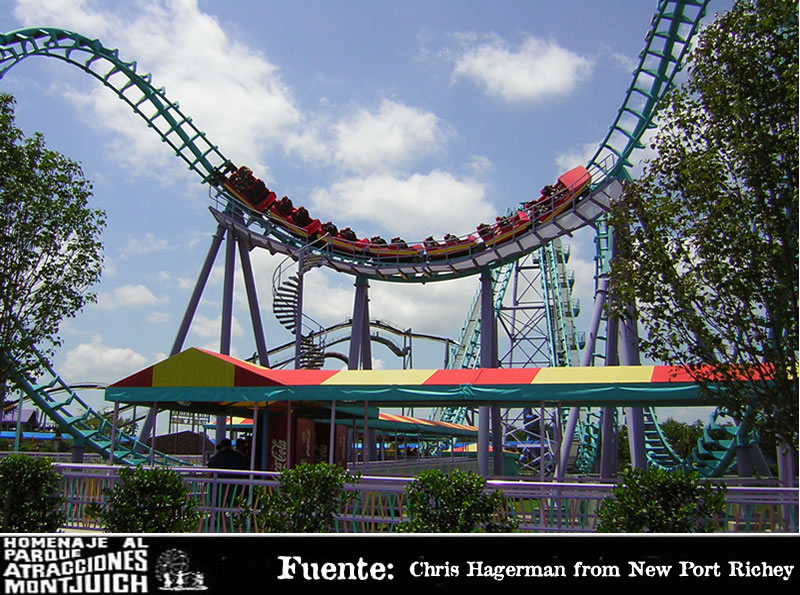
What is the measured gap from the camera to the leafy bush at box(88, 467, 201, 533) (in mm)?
8227

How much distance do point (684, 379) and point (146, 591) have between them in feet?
28.0

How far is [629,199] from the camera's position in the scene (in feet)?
28.2

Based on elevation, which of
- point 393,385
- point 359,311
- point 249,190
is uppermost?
point 249,190

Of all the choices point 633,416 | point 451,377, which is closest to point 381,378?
point 451,377

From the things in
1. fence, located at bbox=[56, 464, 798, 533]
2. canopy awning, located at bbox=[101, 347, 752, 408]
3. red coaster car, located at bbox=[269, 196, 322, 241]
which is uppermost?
red coaster car, located at bbox=[269, 196, 322, 241]

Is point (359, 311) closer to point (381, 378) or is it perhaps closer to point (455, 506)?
point (381, 378)

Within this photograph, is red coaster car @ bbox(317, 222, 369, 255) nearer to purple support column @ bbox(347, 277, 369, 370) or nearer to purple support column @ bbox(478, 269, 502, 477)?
purple support column @ bbox(347, 277, 369, 370)

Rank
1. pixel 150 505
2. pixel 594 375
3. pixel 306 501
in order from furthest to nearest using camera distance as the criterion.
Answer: pixel 594 375, pixel 150 505, pixel 306 501

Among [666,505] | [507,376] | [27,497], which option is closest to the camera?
[666,505]

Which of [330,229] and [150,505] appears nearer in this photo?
[150,505]

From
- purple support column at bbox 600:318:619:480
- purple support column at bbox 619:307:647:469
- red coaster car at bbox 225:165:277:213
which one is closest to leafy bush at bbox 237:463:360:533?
purple support column at bbox 619:307:647:469

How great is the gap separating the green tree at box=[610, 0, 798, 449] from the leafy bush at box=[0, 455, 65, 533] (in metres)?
7.13

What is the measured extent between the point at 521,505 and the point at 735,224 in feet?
12.7

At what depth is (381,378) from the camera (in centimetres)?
1303
